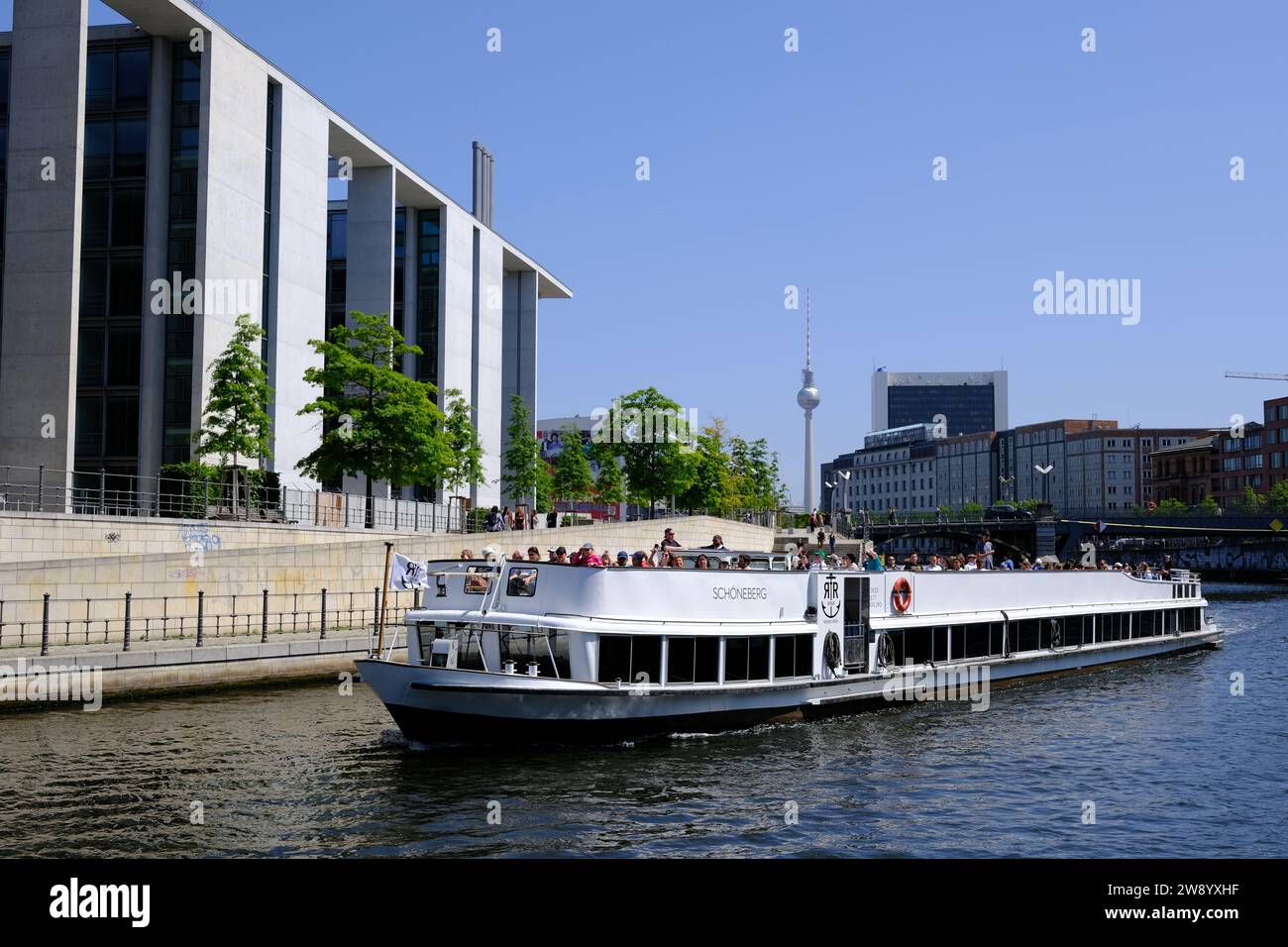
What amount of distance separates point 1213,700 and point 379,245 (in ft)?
179

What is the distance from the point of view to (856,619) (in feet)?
94.8

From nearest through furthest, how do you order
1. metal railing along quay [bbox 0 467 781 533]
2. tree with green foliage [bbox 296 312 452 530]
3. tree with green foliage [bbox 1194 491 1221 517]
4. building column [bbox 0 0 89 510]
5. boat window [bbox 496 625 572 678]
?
boat window [bbox 496 625 572 678], metal railing along quay [bbox 0 467 781 533], building column [bbox 0 0 89 510], tree with green foliage [bbox 296 312 452 530], tree with green foliage [bbox 1194 491 1221 517]

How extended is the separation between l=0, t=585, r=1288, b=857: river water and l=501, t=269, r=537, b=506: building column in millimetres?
69662

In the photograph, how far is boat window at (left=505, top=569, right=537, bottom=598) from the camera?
2311cm

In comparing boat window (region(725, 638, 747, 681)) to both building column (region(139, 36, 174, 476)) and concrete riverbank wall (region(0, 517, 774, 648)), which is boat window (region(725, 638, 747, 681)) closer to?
concrete riverbank wall (region(0, 517, 774, 648))

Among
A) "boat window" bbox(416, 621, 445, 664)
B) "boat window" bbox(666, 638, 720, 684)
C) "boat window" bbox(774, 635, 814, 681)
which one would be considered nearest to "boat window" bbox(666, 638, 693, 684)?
"boat window" bbox(666, 638, 720, 684)

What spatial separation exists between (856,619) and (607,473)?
61.5m

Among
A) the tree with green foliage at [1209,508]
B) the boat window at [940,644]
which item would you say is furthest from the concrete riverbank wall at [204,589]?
the tree with green foliage at [1209,508]

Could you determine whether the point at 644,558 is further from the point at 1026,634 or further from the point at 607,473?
the point at 607,473

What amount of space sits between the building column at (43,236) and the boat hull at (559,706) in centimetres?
3424

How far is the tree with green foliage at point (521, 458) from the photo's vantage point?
83312 millimetres

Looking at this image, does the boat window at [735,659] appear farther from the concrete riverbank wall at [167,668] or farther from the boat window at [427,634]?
the concrete riverbank wall at [167,668]

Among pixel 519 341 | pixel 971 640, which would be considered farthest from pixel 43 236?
pixel 519 341
